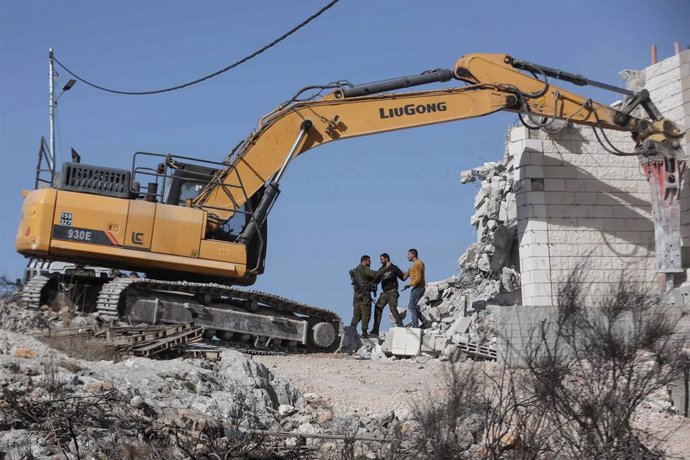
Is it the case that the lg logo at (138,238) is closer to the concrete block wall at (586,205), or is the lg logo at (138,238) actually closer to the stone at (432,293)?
the concrete block wall at (586,205)

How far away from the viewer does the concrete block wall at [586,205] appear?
16844 mm

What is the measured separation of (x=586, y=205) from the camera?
17.1 m

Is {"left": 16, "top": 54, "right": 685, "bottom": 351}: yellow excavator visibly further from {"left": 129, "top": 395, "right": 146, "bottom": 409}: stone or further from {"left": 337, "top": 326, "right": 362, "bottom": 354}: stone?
{"left": 129, "top": 395, "right": 146, "bottom": 409}: stone

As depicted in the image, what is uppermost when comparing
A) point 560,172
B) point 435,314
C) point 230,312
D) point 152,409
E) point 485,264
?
point 560,172

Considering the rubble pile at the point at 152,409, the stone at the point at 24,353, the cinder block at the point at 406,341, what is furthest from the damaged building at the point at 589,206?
the stone at the point at 24,353

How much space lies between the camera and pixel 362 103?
16.7 m

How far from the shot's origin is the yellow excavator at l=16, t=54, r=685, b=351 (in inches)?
586

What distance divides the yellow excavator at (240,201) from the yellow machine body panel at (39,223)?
2cm

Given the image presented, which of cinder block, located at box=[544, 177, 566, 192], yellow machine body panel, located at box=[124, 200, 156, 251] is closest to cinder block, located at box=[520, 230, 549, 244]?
cinder block, located at box=[544, 177, 566, 192]

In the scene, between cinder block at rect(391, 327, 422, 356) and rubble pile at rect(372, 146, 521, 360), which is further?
rubble pile at rect(372, 146, 521, 360)

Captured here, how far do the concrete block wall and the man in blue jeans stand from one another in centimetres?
170

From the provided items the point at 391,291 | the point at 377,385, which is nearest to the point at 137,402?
the point at 377,385

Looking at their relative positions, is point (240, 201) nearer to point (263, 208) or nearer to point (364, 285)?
point (263, 208)

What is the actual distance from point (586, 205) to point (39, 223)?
8.73 m
